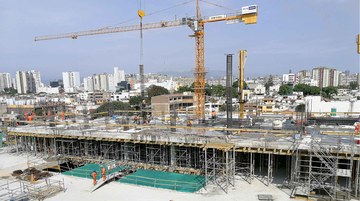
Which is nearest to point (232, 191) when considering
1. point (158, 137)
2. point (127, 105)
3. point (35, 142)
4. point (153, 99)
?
point (158, 137)

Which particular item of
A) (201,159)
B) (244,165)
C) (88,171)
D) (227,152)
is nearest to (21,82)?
(88,171)

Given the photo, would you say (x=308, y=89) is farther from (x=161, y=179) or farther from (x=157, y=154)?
(x=161, y=179)

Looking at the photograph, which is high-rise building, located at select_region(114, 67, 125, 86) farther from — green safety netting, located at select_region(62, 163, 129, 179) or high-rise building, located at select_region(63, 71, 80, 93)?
green safety netting, located at select_region(62, 163, 129, 179)

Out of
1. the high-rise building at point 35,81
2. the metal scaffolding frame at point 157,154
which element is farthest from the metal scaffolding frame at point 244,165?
the high-rise building at point 35,81

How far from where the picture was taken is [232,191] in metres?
14.3

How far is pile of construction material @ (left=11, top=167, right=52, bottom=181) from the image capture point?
17.0 metres

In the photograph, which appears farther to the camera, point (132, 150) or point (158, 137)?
point (132, 150)

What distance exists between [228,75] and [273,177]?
25.2 feet

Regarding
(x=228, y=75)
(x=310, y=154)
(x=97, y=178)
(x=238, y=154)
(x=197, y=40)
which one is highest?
(x=197, y=40)

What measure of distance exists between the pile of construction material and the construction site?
68 mm

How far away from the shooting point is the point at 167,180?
15586 millimetres

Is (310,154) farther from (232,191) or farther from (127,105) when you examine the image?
(127,105)

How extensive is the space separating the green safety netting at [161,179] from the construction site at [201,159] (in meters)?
0.05

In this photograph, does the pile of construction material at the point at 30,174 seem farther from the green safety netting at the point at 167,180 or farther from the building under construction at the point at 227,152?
the green safety netting at the point at 167,180
